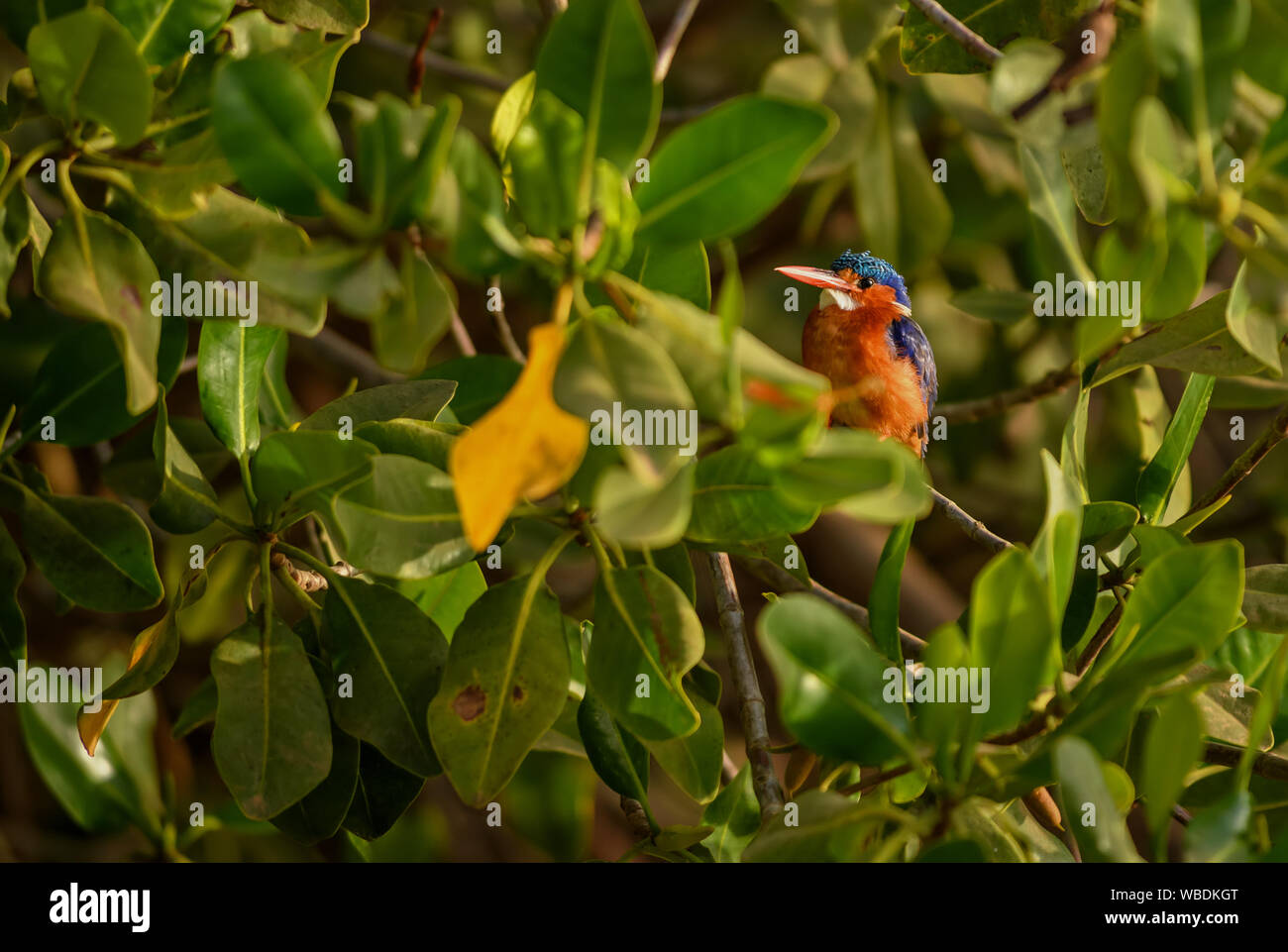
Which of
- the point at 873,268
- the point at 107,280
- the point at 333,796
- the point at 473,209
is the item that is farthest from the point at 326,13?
the point at 873,268

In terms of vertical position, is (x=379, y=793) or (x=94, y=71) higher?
(x=94, y=71)

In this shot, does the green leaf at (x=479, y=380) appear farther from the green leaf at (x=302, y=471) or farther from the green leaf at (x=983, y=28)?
the green leaf at (x=983, y=28)

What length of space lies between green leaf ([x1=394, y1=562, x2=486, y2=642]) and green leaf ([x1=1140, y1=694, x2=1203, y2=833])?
0.95 meters

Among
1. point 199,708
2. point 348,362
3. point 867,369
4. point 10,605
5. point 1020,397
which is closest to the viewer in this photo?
point 10,605

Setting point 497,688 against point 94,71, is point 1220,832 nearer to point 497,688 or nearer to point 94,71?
point 497,688

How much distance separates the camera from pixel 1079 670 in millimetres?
1743

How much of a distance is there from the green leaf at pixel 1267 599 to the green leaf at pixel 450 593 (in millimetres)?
1034

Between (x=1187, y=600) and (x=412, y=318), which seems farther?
(x=1187, y=600)

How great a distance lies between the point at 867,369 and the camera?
2.91 metres

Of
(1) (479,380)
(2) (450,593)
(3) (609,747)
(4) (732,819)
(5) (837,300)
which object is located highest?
(5) (837,300)

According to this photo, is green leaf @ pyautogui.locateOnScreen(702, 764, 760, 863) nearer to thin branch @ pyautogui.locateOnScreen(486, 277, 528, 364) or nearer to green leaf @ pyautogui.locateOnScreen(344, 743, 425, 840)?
green leaf @ pyautogui.locateOnScreen(344, 743, 425, 840)

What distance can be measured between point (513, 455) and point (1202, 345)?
1016 millimetres

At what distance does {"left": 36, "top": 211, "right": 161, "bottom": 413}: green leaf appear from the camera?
1.18 meters

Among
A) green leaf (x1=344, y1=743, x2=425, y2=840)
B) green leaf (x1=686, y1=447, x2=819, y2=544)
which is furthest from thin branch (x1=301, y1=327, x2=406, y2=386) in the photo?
green leaf (x1=686, y1=447, x2=819, y2=544)
